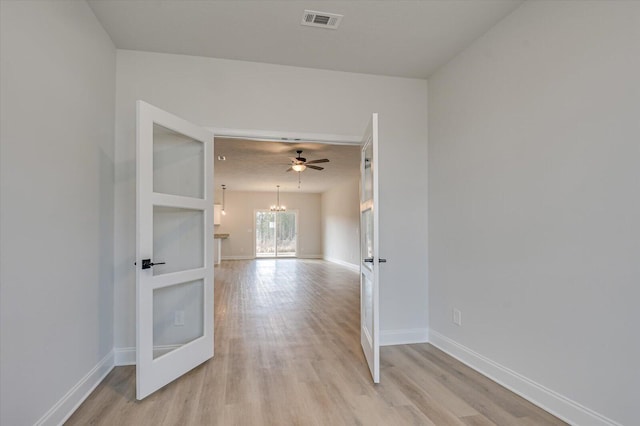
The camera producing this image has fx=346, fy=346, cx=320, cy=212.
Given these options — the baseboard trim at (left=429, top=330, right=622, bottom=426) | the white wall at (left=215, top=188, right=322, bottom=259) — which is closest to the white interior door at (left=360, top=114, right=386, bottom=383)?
the baseboard trim at (left=429, top=330, right=622, bottom=426)

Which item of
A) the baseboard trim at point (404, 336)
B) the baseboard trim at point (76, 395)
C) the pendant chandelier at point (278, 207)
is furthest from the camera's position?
the pendant chandelier at point (278, 207)

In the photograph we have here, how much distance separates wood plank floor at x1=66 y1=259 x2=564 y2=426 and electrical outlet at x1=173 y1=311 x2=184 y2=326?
0.42 m

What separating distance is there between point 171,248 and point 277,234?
1136 centimetres

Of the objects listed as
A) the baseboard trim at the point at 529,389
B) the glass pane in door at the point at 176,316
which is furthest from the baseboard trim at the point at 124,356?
the baseboard trim at the point at 529,389

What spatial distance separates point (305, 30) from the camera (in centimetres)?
284

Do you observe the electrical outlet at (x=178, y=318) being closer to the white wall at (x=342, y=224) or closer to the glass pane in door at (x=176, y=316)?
the glass pane in door at (x=176, y=316)

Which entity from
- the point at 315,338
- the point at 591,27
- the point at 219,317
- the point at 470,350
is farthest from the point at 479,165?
the point at 219,317

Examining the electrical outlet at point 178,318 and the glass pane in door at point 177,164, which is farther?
the electrical outlet at point 178,318

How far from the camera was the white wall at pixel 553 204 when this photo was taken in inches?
73.4

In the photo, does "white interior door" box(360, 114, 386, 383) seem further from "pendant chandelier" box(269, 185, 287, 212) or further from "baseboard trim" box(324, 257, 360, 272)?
"pendant chandelier" box(269, 185, 287, 212)

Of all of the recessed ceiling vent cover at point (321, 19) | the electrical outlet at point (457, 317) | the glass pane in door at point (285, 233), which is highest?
the recessed ceiling vent cover at point (321, 19)

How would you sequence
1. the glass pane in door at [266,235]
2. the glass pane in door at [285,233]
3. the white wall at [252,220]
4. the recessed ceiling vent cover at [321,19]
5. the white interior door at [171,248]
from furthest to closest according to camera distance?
the glass pane in door at [285,233]
the glass pane in door at [266,235]
the white wall at [252,220]
the recessed ceiling vent cover at [321,19]
the white interior door at [171,248]

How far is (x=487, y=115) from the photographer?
288 cm

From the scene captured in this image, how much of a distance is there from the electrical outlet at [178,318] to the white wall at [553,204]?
2.48 meters
